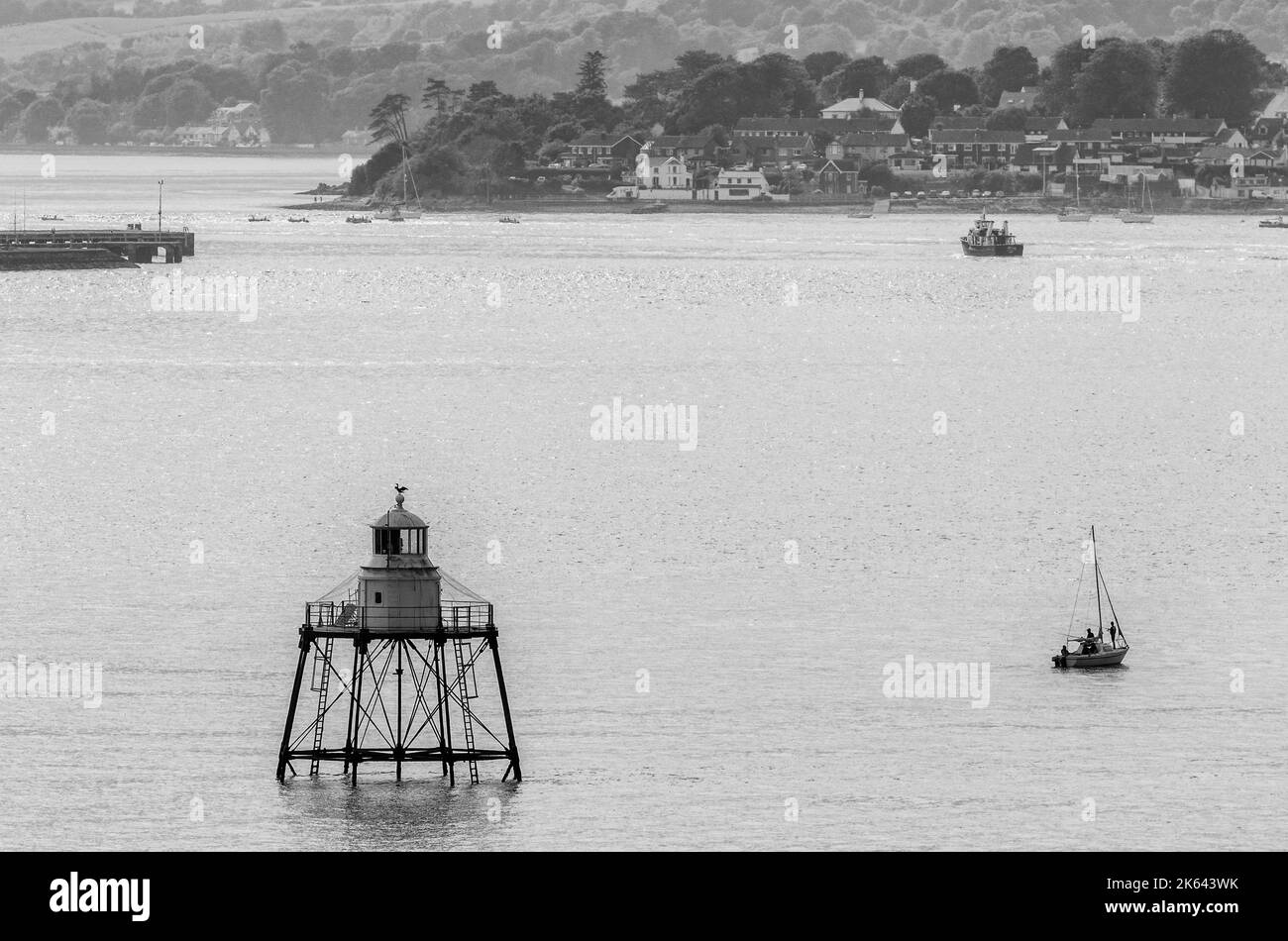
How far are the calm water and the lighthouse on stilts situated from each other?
717 mm

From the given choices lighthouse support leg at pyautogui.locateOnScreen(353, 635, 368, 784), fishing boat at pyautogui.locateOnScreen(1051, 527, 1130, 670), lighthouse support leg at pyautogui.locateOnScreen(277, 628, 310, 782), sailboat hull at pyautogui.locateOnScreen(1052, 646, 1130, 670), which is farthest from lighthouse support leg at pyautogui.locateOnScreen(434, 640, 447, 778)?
fishing boat at pyautogui.locateOnScreen(1051, 527, 1130, 670)

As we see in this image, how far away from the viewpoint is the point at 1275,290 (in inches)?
7672

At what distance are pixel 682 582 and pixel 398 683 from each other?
1875cm

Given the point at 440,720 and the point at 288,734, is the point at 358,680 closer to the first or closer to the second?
the point at 288,734

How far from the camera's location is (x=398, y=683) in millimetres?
45469

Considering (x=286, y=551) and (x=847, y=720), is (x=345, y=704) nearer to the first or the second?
(x=847, y=720)

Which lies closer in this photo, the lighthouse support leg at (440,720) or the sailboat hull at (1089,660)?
the lighthouse support leg at (440,720)

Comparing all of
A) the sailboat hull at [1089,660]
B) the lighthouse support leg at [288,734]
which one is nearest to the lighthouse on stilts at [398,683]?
the lighthouse support leg at [288,734]

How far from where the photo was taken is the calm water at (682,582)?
142ft

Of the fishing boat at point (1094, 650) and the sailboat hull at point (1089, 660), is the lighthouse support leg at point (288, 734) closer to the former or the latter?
the sailboat hull at point (1089, 660)

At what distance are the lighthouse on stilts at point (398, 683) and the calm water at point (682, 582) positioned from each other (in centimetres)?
72

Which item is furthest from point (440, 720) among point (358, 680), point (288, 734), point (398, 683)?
point (288, 734)

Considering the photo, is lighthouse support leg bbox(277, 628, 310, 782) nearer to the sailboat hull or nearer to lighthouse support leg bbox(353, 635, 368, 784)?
lighthouse support leg bbox(353, 635, 368, 784)
